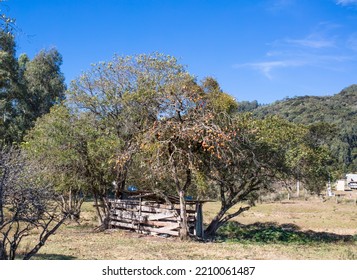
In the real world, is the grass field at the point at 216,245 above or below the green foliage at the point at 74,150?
below

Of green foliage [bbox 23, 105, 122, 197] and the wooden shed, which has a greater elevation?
green foliage [bbox 23, 105, 122, 197]

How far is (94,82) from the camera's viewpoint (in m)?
17.4

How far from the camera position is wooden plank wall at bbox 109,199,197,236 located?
1512 cm

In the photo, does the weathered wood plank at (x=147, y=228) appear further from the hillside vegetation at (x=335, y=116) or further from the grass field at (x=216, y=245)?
the hillside vegetation at (x=335, y=116)

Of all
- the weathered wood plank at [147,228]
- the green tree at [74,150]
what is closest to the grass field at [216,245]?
the weathered wood plank at [147,228]

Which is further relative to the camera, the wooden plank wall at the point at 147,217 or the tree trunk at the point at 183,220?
the wooden plank wall at the point at 147,217

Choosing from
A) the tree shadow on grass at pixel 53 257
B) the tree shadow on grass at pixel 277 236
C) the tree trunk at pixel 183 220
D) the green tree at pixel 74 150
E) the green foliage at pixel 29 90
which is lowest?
the tree shadow on grass at pixel 277 236

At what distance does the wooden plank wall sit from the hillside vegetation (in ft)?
118

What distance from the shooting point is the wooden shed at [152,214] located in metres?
15.1

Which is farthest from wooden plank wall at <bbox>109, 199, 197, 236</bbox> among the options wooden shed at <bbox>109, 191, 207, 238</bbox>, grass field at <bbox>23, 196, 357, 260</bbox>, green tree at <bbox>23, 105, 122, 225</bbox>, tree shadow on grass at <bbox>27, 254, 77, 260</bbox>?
tree shadow on grass at <bbox>27, 254, 77, 260</bbox>

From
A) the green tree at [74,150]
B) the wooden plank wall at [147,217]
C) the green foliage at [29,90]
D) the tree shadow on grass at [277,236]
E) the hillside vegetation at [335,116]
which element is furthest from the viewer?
the hillside vegetation at [335,116]

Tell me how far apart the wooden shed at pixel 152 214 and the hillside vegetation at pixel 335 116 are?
35644 millimetres

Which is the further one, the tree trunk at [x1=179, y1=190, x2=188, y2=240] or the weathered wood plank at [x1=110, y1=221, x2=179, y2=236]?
the weathered wood plank at [x1=110, y1=221, x2=179, y2=236]

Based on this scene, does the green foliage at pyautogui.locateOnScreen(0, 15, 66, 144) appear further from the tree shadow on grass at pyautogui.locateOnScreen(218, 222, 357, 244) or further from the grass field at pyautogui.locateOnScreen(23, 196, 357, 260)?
the tree shadow on grass at pyautogui.locateOnScreen(218, 222, 357, 244)
